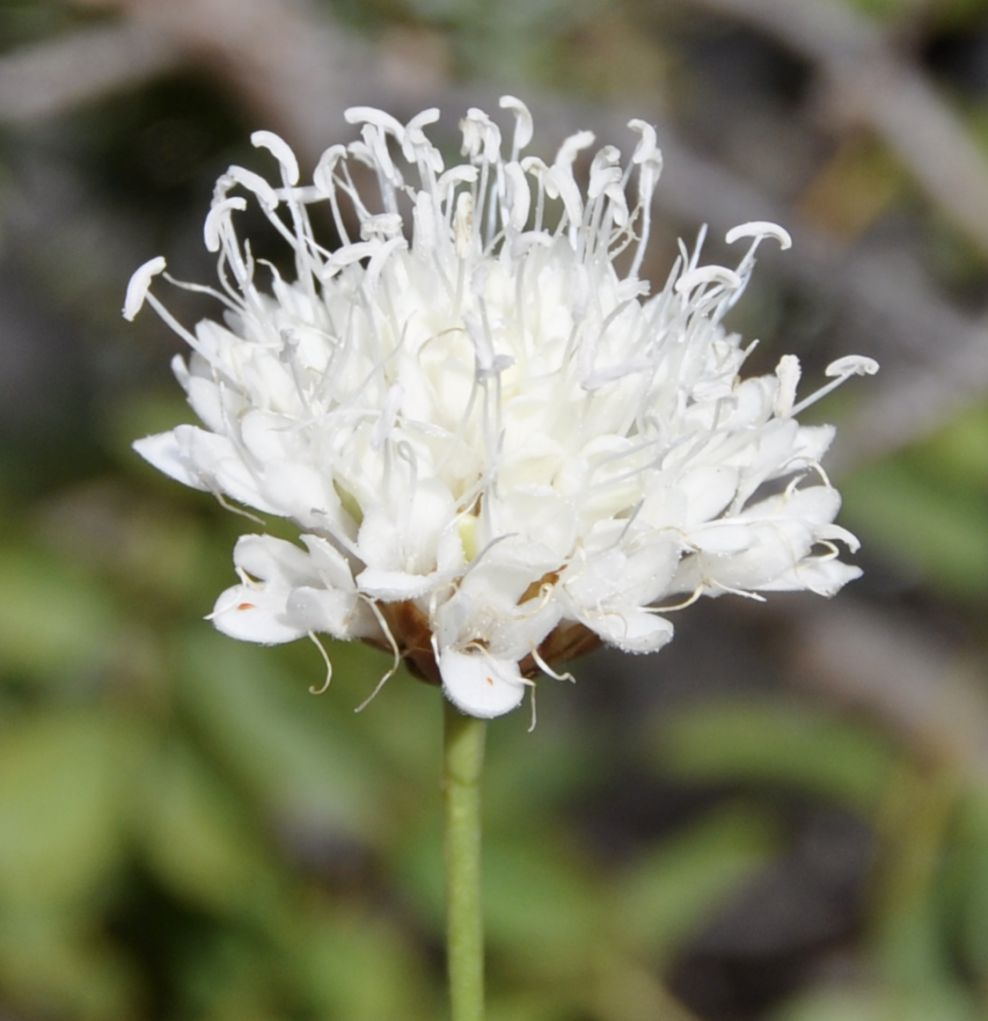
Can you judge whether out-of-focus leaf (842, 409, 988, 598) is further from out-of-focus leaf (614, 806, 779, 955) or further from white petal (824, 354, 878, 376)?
white petal (824, 354, 878, 376)

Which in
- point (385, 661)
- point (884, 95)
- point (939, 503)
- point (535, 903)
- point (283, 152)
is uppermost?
point (884, 95)

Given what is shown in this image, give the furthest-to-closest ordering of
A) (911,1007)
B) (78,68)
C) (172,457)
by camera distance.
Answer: (78,68)
(911,1007)
(172,457)

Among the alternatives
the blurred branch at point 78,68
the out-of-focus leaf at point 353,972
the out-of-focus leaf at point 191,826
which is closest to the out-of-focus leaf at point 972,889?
the out-of-focus leaf at point 353,972

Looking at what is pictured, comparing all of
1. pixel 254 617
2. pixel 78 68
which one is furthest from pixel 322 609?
pixel 78 68

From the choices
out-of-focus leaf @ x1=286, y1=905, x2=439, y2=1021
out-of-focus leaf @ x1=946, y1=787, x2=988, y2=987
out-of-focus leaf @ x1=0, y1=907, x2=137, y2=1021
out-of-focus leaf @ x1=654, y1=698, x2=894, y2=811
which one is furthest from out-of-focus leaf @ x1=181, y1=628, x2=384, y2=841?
out-of-focus leaf @ x1=946, y1=787, x2=988, y2=987

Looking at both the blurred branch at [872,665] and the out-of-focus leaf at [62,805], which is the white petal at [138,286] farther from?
the blurred branch at [872,665]

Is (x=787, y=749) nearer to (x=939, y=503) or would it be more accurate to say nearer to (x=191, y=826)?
(x=939, y=503)

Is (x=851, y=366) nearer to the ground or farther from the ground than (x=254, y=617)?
farther from the ground
